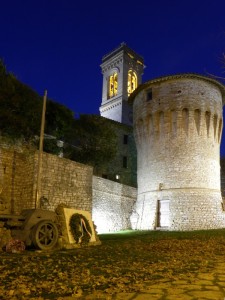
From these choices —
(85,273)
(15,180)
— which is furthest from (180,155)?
(85,273)

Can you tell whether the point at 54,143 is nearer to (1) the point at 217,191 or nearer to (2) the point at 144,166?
(2) the point at 144,166

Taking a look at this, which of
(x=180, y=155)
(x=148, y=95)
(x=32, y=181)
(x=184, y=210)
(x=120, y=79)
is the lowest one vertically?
(x=184, y=210)

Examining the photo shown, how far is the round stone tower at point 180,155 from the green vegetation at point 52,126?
5.00m

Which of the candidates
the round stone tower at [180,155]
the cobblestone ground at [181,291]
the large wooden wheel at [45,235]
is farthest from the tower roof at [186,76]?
the cobblestone ground at [181,291]

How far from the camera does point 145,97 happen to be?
24312mm

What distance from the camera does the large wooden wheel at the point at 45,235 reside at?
8.70m

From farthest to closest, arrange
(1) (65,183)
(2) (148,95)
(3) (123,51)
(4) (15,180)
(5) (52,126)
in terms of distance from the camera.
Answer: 1. (3) (123,51)
2. (2) (148,95)
3. (5) (52,126)
4. (1) (65,183)
5. (4) (15,180)

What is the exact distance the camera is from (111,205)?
2180 cm

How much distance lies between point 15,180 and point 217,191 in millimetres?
14254

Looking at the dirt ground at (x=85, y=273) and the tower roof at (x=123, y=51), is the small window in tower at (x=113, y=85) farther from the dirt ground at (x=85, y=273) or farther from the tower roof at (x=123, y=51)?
the dirt ground at (x=85, y=273)

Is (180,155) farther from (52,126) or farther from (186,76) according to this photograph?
(52,126)

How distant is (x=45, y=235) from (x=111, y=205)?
1303cm

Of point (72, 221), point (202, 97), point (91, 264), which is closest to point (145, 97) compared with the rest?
point (202, 97)

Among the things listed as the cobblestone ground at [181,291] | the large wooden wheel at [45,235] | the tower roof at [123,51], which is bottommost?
the cobblestone ground at [181,291]
